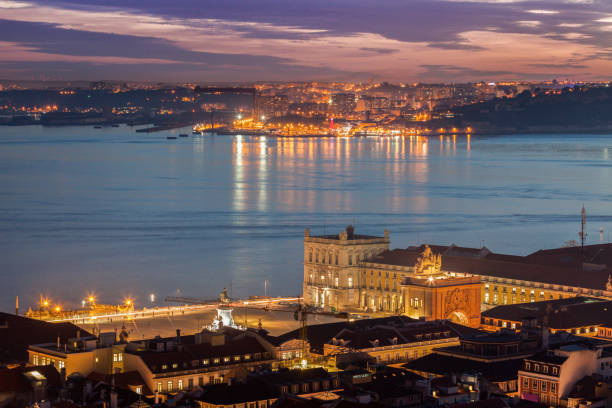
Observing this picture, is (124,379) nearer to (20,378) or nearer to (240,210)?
(20,378)

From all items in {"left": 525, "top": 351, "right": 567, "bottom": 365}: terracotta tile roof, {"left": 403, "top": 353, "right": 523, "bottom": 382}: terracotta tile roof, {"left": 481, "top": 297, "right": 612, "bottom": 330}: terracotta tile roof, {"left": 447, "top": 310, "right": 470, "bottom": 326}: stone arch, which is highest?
{"left": 525, "top": 351, "right": 567, "bottom": 365}: terracotta tile roof

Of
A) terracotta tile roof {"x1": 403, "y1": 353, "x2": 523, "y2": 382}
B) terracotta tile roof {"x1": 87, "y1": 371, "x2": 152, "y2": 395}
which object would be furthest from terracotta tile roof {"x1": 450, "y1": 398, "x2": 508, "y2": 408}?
terracotta tile roof {"x1": 87, "y1": 371, "x2": 152, "y2": 395}

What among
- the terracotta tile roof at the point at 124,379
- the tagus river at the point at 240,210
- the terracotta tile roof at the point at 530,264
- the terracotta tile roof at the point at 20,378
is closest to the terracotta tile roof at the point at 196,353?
the terracotta tile roof at the point at 124,379

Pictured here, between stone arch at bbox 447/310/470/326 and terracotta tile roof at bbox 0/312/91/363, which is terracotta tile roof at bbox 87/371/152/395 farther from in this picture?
stone arch at bbox 447/310/470/326

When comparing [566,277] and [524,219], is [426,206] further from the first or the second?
[566,277]

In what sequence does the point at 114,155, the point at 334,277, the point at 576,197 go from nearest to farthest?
the point at 334,277 < the point at 576,197 < the point at 114,155

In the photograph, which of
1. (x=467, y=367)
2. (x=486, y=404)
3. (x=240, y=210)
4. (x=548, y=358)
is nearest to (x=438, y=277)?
(x=467, y=367)

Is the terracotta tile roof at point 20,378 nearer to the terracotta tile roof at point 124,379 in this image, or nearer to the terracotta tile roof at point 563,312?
the terracotta tile roof at point 124,379

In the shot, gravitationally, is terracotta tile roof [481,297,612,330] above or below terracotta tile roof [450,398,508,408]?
below

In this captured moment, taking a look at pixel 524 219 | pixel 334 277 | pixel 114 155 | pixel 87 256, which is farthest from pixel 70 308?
pixel 114 155
